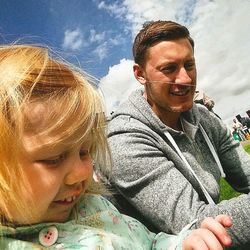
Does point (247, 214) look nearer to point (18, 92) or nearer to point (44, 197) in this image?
point (44, 197)

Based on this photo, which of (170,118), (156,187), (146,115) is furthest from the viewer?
(170,118)

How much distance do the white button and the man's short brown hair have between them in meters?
2.01

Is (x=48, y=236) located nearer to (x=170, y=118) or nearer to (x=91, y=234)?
(x=91, y=234)

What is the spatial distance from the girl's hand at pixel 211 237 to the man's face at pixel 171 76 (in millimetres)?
1704

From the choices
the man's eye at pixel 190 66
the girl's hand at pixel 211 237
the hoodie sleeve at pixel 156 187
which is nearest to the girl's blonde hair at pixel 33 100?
the hoodie sleeve at pixel 156 187

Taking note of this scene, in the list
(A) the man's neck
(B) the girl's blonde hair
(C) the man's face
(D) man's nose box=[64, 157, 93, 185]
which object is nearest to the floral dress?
(B) the girl's blonde hair

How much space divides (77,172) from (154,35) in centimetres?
193

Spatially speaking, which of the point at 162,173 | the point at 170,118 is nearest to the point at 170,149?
the point at 162,173

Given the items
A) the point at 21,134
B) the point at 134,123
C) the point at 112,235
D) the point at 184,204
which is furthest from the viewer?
the point at 134,123

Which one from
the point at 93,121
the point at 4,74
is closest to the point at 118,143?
the point at 93,121

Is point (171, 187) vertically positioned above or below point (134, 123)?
below

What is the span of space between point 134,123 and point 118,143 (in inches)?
8.2

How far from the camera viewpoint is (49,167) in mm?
1553

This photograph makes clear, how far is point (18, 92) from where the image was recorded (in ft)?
5.36
